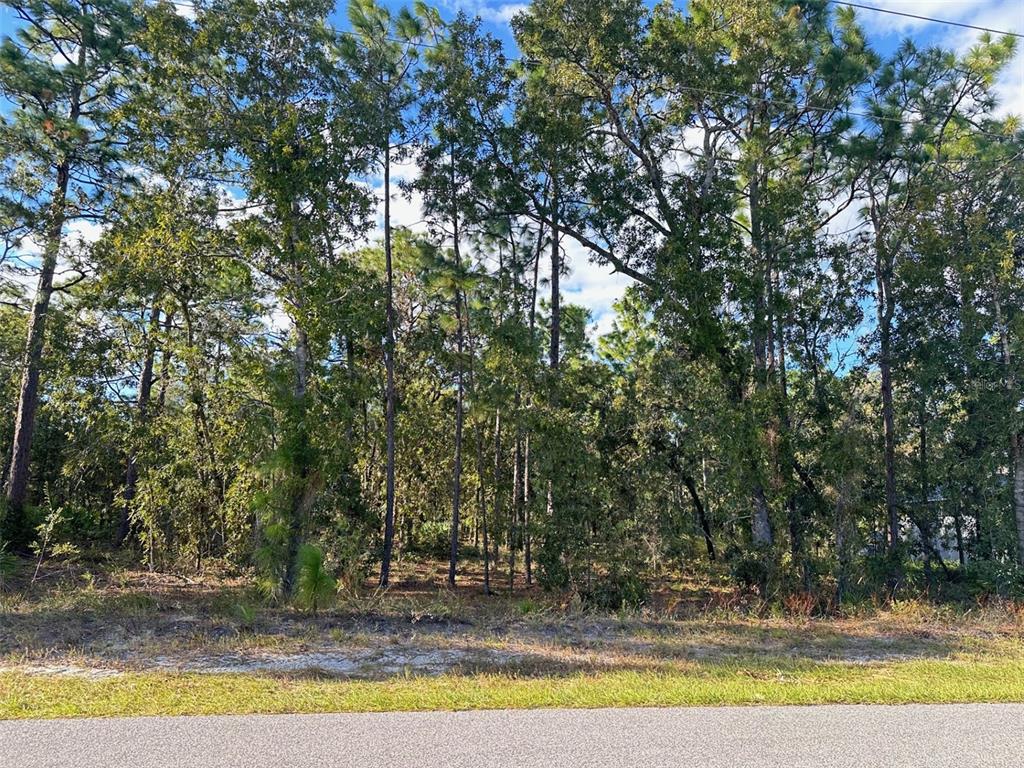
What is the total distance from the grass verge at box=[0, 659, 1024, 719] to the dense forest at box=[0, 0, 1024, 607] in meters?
5.36

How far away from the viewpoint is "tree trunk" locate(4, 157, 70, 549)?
44.4 ft

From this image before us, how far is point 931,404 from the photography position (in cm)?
1437

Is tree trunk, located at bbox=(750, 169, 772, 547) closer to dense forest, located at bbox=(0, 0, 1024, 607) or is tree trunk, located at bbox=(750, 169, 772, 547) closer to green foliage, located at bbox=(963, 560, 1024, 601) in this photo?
dense forest, located at bbox=(0, 0, 1024, 607)

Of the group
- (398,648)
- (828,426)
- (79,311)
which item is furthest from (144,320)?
(828,426)

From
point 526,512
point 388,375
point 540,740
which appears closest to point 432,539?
point 526,512

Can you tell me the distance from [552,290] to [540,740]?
1245cm

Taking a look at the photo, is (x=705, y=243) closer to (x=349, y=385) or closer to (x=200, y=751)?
(x=349, y=385)

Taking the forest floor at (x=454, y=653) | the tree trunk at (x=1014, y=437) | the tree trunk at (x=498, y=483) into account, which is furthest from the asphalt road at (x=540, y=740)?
the tree trunk at (x=498, y=483)

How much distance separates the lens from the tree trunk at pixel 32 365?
13539mm

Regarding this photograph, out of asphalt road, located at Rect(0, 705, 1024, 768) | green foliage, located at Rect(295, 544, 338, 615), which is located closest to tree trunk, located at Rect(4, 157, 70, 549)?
green foliage, located at Rect(295, 544, 338, 615)

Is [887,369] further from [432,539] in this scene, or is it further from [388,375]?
[432,539]

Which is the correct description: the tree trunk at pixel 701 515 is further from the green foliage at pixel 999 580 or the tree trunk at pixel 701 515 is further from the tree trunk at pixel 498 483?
the green foliage at pixel 999 580

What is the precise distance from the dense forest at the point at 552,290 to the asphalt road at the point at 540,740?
6.82m

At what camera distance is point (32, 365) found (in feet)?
43.2
